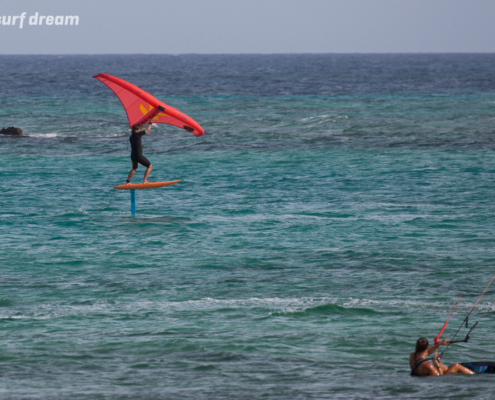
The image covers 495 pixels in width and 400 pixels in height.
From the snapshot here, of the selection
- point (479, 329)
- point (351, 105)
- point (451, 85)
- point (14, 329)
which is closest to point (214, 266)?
point (14, 329)

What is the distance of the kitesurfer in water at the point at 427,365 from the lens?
1172 cm

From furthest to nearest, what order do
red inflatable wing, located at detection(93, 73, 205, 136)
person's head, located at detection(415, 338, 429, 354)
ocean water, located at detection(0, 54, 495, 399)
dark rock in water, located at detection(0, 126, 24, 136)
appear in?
dark rock in water, located at detection(0, 126, 24, 136)
red inflatable wing, located at detection(93, 73, 205, 136)
ocean water, located at detection(0, 54, 495, 399)
person's head, located at detection(415, 338, 429, 354)

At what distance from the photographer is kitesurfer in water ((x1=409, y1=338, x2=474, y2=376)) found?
1172cm

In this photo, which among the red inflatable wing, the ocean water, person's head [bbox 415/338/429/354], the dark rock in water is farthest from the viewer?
the dark rock in water

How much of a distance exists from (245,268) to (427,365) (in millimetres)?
7936

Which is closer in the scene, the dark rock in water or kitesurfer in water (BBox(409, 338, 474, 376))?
kitesurfer in water (BBox(409, 338, 474, 376))

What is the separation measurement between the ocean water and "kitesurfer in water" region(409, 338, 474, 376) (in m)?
0.18

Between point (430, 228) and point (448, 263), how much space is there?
3.89 metres

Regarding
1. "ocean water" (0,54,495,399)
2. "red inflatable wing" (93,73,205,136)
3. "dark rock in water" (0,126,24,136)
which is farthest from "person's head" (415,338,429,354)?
"dark rock in water" (0,126,24,136)

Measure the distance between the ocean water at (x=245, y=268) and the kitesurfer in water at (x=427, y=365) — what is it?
0.18 metres

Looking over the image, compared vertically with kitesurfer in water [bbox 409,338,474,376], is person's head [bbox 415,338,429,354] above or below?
above

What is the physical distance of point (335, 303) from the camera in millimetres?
16141

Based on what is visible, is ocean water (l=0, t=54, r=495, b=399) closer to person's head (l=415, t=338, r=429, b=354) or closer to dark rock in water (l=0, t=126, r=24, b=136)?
person's head (l=415, t=338, r=429, b=354)

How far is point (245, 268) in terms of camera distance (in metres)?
19.0
